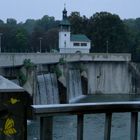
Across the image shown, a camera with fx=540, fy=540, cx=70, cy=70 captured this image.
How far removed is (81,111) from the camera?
7.25ft

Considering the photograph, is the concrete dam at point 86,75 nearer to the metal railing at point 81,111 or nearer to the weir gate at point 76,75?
the weir gate at point 76,75

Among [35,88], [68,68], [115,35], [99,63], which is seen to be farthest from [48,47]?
[35,88]

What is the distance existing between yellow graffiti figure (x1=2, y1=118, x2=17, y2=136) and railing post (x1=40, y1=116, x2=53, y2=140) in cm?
14

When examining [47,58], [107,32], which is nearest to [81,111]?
[47,58]

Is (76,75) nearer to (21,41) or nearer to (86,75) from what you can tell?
(86,75)

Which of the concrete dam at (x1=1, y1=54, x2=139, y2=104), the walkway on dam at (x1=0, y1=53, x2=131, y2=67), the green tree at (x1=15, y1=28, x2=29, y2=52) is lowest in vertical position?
A: the concrete dam at (x1=1, y1=54, x2=139, y2=104)

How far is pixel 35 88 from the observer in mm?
33000

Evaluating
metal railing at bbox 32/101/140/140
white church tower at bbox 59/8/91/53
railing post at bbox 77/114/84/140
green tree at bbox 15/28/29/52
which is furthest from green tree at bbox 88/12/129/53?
railing post at bbox 77/114/84/140

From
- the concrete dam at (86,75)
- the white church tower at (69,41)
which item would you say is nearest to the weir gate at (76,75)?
the concrete dam at (86,75)

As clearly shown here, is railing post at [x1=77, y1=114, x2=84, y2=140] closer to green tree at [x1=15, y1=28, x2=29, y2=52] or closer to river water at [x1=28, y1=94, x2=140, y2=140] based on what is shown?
river water at [x1=28, y1=94, x2=140, y2=140]

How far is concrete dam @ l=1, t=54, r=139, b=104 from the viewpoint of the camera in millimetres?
39250

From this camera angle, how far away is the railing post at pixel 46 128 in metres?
2.10

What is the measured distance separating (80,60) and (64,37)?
12.4m

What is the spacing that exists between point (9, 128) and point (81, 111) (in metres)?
0.34
